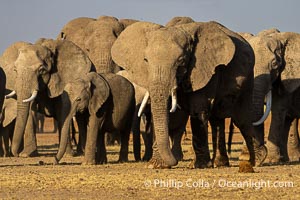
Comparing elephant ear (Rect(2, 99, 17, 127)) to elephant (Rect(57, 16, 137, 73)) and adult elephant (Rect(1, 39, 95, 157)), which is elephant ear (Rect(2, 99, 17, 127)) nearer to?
adult elephant (Rect(1, 39, 95, 157))

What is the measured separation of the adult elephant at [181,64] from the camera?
17.2 m

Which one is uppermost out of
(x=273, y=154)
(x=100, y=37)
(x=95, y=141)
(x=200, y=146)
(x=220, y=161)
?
(x=100, y=37)

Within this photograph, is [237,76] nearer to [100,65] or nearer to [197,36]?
[197,36]

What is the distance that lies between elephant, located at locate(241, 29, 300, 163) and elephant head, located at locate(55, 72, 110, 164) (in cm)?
294

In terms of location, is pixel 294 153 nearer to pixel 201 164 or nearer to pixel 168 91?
pixel 201 164

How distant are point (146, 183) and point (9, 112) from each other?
11468 mm

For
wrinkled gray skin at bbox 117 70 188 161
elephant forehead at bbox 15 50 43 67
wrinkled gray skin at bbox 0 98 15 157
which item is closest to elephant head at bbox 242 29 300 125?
wrinkled gray skin at bbox 117 70 188 161

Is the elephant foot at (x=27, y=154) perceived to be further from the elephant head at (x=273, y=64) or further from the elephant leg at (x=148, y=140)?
the elephant head at (x=273, y=64)

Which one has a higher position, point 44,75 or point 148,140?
point 44,75

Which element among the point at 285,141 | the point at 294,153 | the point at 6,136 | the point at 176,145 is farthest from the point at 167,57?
the point at 6,136

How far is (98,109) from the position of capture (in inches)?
802

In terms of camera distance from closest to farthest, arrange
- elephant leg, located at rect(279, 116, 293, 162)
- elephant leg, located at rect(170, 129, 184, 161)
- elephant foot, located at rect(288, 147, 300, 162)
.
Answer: elephant leg, located at rect(279, 116, 293, 162) < elephant leg, located at rect(170, 129, 184, 161) < elephant foot, located at rect(288, 147, 300, 162)

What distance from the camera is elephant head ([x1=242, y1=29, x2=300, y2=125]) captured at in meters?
20.7

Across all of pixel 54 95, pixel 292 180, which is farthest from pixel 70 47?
pixel 292 180
